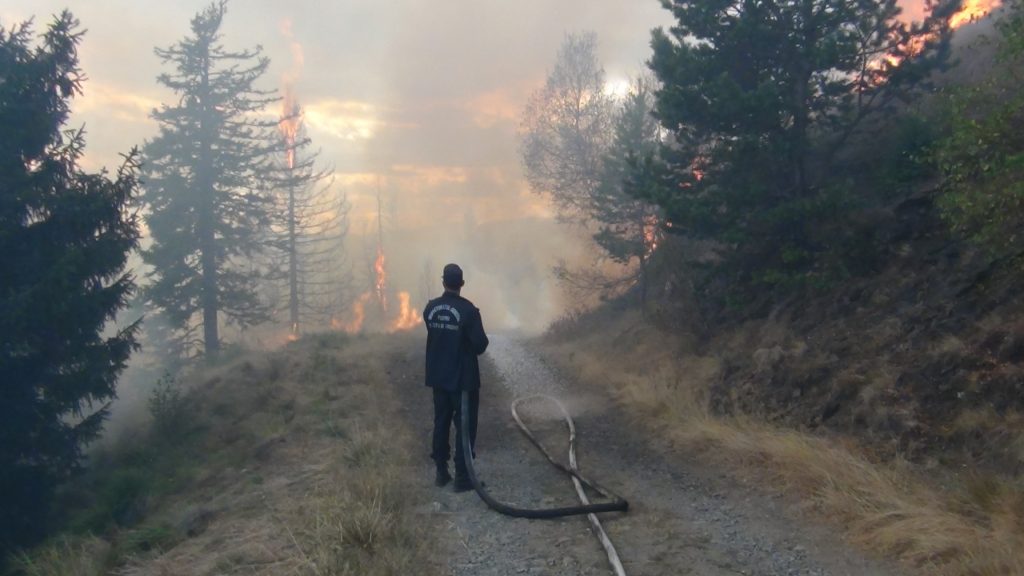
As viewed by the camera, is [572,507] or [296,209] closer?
[572,507]

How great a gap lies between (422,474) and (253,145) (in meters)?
25.6

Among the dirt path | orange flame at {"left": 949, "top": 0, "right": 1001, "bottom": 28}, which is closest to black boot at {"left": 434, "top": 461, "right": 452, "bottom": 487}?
the dirt path

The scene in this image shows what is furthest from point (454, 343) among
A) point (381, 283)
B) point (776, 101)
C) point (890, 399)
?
point (381, 283)

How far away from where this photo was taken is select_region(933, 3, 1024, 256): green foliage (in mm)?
7332

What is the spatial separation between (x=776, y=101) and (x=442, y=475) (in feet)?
28.3

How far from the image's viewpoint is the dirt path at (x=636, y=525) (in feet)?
17.6

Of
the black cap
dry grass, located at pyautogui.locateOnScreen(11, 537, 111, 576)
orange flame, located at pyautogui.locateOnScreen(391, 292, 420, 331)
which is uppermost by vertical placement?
the black cap

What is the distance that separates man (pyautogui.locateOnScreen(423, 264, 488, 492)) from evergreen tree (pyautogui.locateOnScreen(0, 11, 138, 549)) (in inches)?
381

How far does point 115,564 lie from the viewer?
729 centimetres

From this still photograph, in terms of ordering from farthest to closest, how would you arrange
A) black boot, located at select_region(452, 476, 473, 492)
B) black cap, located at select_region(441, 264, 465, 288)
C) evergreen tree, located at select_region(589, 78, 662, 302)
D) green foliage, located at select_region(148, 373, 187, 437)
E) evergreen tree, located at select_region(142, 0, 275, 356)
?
evergreen tree, located at select_region(142, 0, 275, 356) → evergreen tree, located at select_region(589, 78, 662, 302) → green foliage, located at select_region(148, 373, 187, 437) → black cap, located at select_region(441, 264, 465, 288) → black boot, located at select_region(452, 476, 473, 492)

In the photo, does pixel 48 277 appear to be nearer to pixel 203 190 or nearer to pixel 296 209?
pixel 203 190

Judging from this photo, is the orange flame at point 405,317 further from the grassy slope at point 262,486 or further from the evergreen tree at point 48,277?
the evergreen tree at point 48,277

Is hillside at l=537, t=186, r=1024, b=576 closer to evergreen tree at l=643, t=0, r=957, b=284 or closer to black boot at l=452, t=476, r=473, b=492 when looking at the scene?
evergreen tree at l=643, t=0, r=957, b=284

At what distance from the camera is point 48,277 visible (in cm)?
1323
